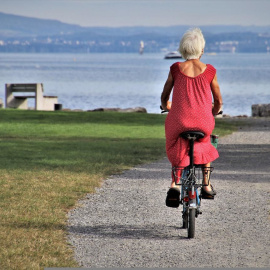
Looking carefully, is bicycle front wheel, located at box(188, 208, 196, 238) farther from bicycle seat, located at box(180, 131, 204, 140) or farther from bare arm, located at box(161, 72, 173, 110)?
bare arm, located at box(161, 72, 173, 110)

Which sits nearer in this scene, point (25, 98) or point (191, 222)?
point (191, 222)

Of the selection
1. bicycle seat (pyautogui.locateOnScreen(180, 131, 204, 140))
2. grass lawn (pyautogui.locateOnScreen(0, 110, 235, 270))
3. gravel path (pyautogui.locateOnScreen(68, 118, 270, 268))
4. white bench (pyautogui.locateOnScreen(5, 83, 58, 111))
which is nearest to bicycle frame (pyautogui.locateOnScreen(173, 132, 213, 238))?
bicycle seat (pyautogui.locateOnScreen(180, 131, 204, 140))

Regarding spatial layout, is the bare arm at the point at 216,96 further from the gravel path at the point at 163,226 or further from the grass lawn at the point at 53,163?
the grass lawn at the point at 53,163

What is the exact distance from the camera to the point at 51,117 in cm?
2177

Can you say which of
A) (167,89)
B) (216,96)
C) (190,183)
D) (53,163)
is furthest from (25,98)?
(190,183)

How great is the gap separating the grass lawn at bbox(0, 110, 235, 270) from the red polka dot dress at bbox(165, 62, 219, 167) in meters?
1.28

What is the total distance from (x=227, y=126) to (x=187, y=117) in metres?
13.8

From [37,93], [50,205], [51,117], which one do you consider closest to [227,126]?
[51,117]

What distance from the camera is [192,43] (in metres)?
6.60

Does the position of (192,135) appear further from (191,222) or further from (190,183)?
(191,222)

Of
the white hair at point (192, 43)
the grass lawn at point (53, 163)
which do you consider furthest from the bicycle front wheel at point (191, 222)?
the white hair at point (192, 43)

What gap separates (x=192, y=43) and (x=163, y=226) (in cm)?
181

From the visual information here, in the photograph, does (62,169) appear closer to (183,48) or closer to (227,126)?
(183,48)

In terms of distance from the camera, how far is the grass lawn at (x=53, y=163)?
20.7 feet
